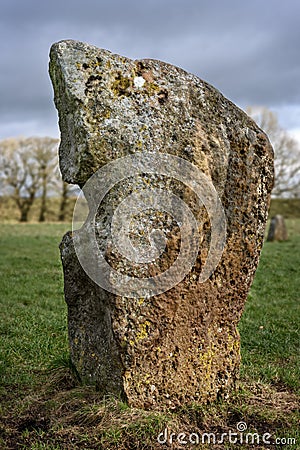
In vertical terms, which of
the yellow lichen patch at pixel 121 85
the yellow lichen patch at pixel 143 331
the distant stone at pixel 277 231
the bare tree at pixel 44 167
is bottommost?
the yellow lichen patch at pixel 143 331

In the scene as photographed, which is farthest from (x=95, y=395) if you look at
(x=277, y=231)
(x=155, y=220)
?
(x=277, y=231)

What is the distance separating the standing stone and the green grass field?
0.23 metres

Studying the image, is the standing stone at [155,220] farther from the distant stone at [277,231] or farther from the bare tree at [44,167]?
the bare tree at [44,167]

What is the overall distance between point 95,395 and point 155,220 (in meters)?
1.79

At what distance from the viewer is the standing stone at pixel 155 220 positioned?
4660 mm

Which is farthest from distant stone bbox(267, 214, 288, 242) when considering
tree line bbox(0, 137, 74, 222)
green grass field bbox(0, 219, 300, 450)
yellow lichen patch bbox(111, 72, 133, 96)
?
tree line bbox(0, 137, 74, 222)

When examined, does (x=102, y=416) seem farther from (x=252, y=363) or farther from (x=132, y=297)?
(x=252, y=363)

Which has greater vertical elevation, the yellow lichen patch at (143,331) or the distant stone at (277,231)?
the distant stone at (277,231)

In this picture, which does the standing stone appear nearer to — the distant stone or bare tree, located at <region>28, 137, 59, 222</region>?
the distant stone

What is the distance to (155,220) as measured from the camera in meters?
4.70

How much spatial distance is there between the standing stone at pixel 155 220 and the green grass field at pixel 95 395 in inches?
8.9

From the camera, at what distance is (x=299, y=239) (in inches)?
849

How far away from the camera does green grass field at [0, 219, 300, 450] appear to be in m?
4.48

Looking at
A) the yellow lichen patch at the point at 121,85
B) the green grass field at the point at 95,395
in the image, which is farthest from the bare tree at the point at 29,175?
the yellow lichen patch at the point at 121,85
